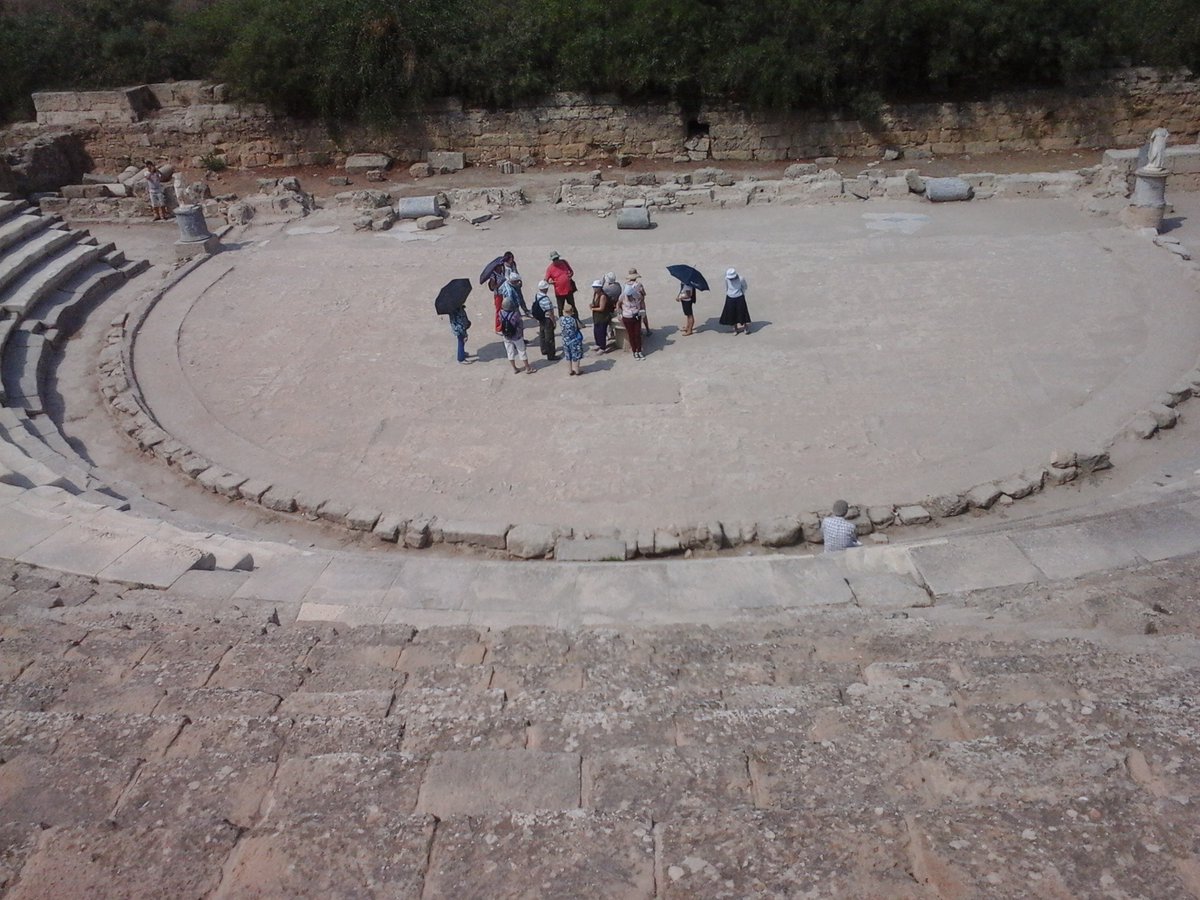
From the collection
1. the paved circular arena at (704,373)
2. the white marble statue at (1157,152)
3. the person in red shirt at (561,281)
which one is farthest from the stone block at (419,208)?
the white marble statue at (1157,152)

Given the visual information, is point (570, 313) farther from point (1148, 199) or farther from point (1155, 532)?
point (1148, 199)

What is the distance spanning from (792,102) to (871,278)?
11.9m

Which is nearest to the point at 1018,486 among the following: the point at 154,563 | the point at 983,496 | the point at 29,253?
the point at 983,496

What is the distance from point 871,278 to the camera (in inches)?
593

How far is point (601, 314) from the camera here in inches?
503

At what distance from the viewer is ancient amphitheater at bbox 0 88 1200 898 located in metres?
3.66

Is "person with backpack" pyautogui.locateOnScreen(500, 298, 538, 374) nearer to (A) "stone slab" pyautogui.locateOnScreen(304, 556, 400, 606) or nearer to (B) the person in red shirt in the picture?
(B) the person in red shirt

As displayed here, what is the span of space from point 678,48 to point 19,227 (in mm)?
16438

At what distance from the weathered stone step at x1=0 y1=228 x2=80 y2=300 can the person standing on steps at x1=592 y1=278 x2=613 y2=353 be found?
9.57 metres

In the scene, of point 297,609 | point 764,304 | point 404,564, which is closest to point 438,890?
point 297,609

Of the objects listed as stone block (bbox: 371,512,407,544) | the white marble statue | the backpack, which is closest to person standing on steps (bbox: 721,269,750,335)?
the backpack

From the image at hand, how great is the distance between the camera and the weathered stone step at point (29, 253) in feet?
51.0

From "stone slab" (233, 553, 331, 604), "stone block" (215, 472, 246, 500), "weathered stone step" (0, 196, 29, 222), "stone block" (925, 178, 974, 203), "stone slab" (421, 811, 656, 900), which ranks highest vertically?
"weathered stone step" (0, 196, 29, 222)

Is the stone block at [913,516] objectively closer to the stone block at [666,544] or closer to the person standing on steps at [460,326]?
the stone block at [666,544]
